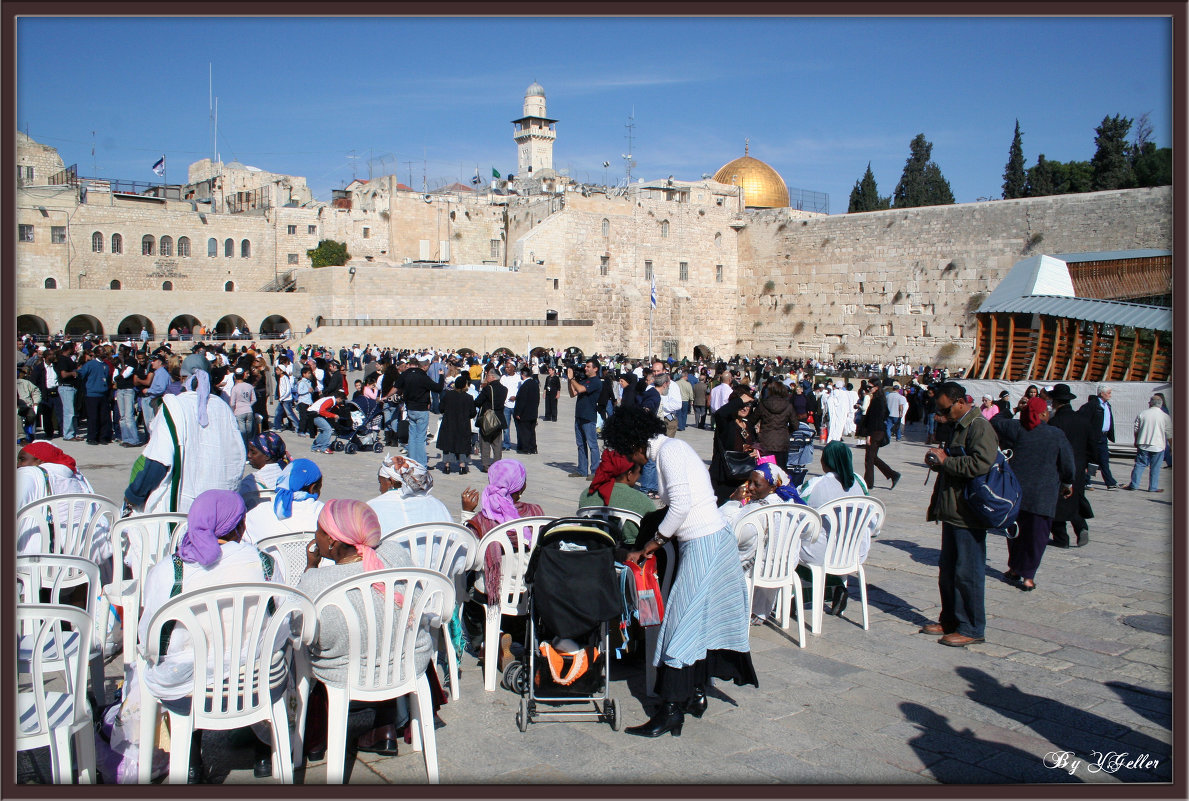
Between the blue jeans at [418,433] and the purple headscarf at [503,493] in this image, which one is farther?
the blue jeans at [418,433]

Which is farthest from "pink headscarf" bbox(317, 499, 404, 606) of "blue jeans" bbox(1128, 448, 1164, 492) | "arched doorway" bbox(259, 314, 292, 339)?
"arched doorway" bbox(259, 314, 292, 339)

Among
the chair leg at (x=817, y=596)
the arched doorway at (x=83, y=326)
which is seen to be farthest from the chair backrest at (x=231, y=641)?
the arched doorway at (x=83, y=326)

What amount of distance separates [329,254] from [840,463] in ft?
130

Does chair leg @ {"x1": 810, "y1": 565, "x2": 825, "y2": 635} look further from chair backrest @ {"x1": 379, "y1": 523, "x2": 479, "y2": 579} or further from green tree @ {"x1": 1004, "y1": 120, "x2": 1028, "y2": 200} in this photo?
green tree @ {"x1": 1004, "y1": 120, "x2": 1028, "y2": 200}

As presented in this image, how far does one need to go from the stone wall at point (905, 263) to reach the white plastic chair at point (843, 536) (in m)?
25.2

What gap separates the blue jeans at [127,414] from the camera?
11.7m

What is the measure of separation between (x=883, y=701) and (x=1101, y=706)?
969 mm

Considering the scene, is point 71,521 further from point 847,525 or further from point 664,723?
point 847,525

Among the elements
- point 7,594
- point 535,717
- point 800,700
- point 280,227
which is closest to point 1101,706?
point 800,700

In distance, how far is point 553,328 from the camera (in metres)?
34.8

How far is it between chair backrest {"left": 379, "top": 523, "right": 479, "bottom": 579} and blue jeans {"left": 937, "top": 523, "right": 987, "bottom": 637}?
8.38 ft

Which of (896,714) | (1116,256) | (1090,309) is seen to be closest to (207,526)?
(896,714)

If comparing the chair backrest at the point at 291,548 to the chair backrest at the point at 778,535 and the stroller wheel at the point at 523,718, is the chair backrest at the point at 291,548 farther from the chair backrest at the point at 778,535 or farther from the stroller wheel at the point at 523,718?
the chair backrest at the point at 778,535

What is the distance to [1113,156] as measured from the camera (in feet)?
113
